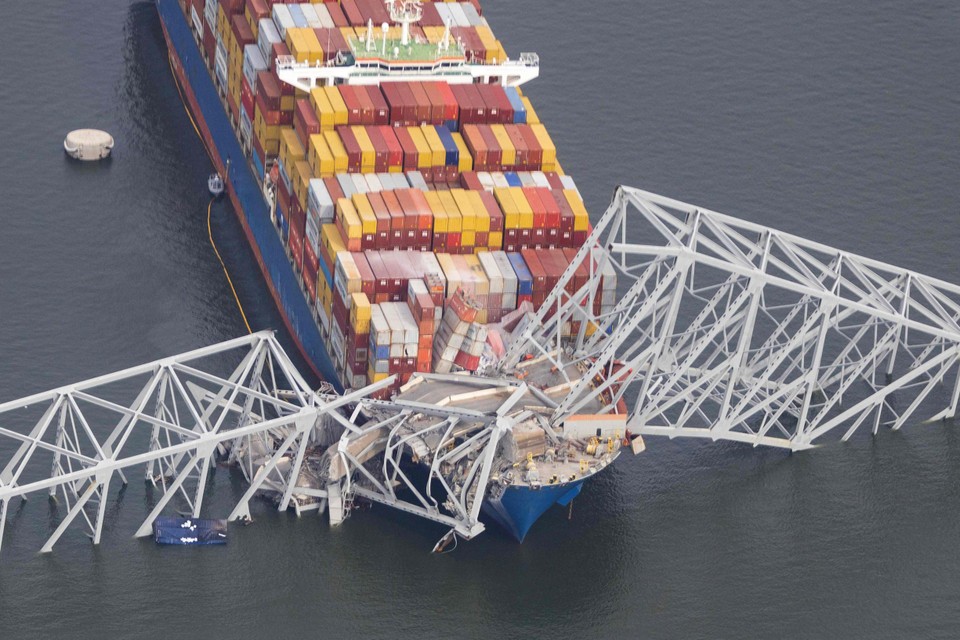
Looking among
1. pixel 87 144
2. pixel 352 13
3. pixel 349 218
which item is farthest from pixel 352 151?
pixel 87 144

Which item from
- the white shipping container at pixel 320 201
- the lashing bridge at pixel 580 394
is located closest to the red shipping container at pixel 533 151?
the lashing bridge at pixel 580 394

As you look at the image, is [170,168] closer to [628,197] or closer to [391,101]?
[391,101]

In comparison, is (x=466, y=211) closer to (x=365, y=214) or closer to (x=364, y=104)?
(x=365, y=214)

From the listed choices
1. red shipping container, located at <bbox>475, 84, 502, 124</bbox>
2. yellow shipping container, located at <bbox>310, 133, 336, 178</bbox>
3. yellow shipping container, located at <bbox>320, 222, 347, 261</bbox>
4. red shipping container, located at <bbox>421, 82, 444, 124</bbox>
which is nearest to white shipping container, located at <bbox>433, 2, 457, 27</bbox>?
red shipping container, located at <bbox>475, 84, 502, 124</bbox>

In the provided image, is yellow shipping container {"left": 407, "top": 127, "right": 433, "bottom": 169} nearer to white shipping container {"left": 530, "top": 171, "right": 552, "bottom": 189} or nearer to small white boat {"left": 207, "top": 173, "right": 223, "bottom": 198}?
white shipping container {"left": 530, "top": 171, "right": 552, "bottom": 189}

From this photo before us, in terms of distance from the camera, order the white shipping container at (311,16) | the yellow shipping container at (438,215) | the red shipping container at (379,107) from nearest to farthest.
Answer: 1. the yellow shipping container at (438,215)
2. the red shipping container at (379,107)
3. the white shipping container at (311,16)

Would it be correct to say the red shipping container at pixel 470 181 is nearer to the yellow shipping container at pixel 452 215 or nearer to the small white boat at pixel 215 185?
the yellow shipping container at pixel 452 215
